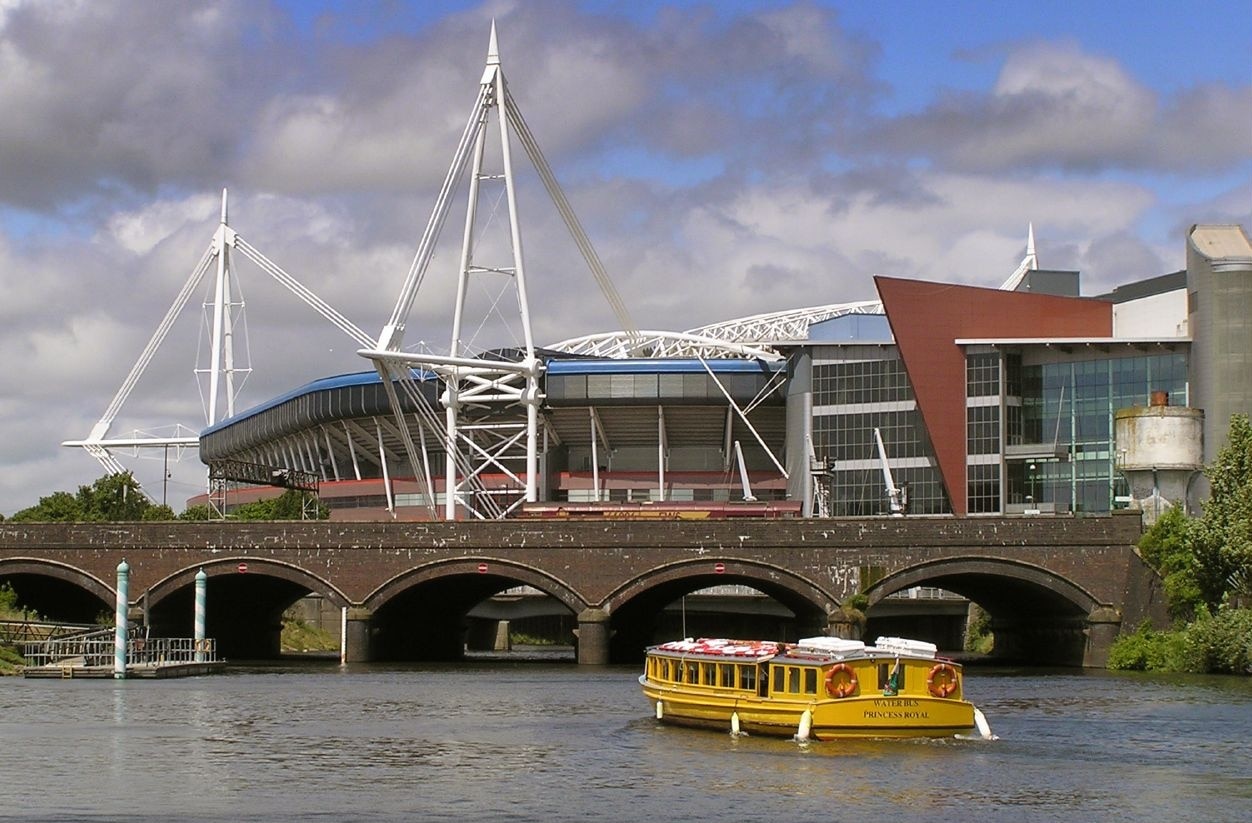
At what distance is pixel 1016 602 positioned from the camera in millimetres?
112250

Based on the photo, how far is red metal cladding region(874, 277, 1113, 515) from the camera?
422ft

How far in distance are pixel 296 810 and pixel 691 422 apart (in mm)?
114419

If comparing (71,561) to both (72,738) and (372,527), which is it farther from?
(72,738)

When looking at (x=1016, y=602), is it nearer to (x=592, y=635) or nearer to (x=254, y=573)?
(x=592, y=635)

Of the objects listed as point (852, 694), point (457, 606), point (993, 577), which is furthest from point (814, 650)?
point (457, 606)

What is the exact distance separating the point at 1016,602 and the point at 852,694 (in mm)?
57635

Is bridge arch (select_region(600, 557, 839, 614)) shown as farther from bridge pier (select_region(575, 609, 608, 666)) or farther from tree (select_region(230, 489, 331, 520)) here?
tree (select_region(230, 489, 331, 520))

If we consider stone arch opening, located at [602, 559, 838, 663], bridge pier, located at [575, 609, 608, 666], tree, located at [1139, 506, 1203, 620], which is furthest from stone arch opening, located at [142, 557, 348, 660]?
tree, located at [1139, 506, 1203, 620]

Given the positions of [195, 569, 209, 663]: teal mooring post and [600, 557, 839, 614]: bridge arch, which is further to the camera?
[600, 557, 839, 614]: bridge arch

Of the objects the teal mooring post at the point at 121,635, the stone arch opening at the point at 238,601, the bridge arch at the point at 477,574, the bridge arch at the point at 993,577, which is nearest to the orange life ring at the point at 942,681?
the bridge arch at the point at 993,577

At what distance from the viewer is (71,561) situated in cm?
10519

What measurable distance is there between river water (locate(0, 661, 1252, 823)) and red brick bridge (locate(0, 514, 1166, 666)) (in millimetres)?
19021

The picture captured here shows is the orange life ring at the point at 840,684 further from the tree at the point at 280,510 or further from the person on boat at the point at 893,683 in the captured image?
the tree at the point at 280,510

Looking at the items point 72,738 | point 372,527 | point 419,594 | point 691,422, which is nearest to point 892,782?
point 72,738
